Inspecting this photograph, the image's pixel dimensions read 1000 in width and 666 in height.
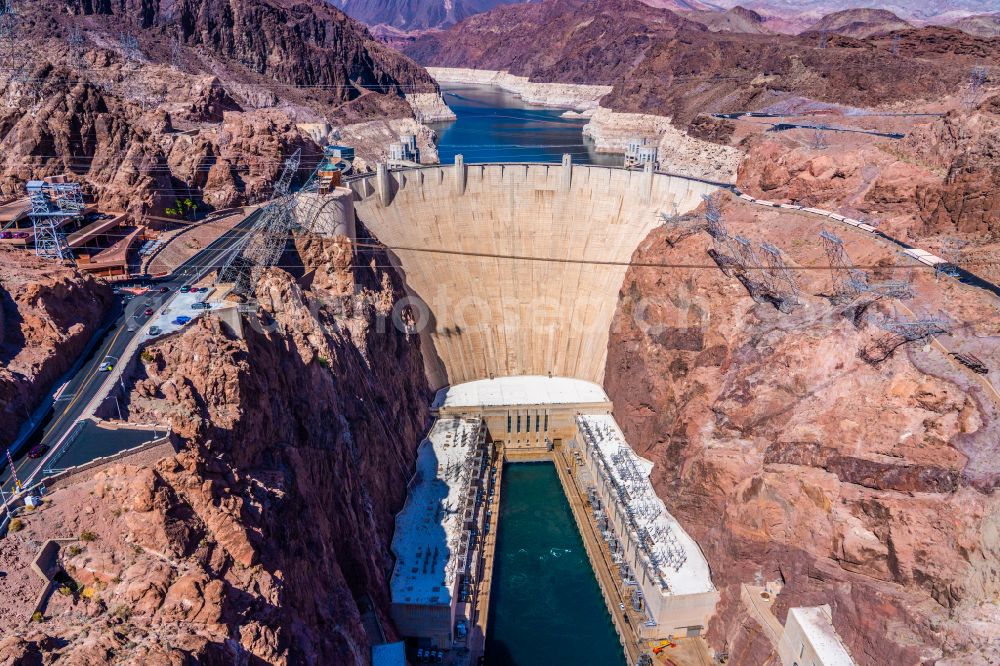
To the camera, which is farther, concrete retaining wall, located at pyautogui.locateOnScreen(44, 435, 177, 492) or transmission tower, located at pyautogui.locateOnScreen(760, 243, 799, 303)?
transmission tower, located at pyautogui.locateOnScreen(760, 243, 799, 303)

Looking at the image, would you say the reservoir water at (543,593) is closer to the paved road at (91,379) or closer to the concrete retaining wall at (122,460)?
the concrete retaining wall at (122,460)

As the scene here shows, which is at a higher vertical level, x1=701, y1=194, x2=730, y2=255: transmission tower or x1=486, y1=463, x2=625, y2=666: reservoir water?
x1=701, y1=194, x2=730, y2=255: transmission tower

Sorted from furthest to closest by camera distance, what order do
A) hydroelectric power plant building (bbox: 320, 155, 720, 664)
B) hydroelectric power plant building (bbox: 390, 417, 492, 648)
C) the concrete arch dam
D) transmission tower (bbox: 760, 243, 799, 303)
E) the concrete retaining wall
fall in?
the concrete arch dam → transmission tower (bbox: 760, 243, 799, 303) → hydroelectric power plant building (bbox: 320, 155, 720, 664) → hydroelectric power plant building (bbox: 390, 417, 492, 648) → the concrete retaining wall

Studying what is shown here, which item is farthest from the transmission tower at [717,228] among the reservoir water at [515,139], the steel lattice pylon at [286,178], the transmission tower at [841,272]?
the reservoir water at [515,139]

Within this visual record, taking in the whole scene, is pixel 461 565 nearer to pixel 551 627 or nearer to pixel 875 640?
pixel 551 627

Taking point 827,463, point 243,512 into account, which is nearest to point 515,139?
point 827,463

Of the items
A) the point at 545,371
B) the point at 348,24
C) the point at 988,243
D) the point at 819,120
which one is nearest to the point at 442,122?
the point at 348,24

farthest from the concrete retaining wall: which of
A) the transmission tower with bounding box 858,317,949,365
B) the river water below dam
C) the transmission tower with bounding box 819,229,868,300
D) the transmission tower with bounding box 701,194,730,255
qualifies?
the transmission tower with bounding box 819,229,868,300

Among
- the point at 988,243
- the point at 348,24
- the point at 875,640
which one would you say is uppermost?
the point at 348,24

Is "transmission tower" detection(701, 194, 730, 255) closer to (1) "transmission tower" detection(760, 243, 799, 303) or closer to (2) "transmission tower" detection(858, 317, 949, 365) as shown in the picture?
(1) "transmission tower" detection(760, 243, 799, 303)
